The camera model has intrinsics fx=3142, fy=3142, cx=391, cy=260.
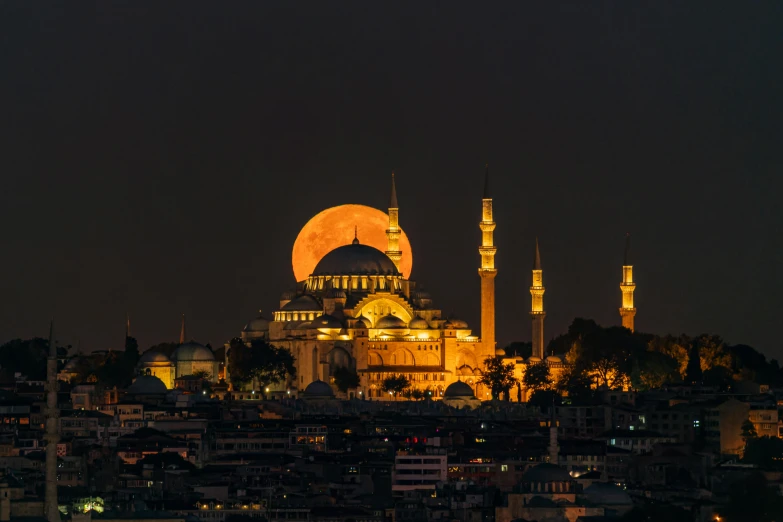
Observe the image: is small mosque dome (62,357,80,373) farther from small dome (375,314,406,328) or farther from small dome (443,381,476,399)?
small dome (443,381,476,399)

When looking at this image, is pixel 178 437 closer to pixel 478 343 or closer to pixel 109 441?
pixel 109 441

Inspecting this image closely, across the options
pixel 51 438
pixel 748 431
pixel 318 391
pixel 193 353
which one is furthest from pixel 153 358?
pixel 51 438

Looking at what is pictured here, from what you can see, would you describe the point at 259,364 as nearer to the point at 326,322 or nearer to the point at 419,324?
the point at 326,322

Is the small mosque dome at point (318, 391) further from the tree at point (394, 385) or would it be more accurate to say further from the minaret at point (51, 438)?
the minaret at point (51, 438)

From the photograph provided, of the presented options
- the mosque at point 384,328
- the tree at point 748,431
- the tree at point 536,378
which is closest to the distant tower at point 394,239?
the mosque at point 384,328

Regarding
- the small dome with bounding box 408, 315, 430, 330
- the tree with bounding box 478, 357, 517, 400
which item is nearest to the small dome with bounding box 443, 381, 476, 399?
the tree with bounding box 478, 357, 517, 400
